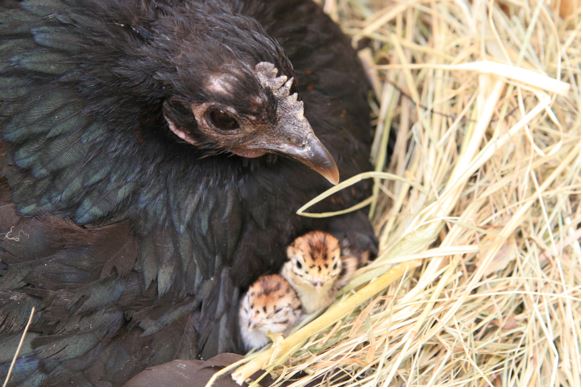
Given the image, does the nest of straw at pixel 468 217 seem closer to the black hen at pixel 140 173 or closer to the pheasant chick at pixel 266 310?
the pheasant chick at pixel 266 310

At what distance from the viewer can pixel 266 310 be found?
2.47 metres

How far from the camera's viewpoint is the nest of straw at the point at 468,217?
2490 millimetres

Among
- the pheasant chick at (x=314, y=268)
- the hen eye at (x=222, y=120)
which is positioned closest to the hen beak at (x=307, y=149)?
the hen eye at (x=222, y=120)

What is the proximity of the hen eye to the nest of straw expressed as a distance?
0.43m

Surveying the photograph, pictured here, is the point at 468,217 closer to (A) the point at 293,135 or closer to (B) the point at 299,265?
(B) the point at 299,265

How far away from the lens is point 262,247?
8.43 feet

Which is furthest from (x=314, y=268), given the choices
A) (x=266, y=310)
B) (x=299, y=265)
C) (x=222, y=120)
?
(x=222, y=120)

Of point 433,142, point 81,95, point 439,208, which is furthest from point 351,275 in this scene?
point 81,95

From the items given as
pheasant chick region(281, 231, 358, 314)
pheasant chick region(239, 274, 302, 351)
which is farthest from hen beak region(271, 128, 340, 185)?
pheasant chick region(239, 274, 302, 351)

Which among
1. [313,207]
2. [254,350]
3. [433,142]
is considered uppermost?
[433,142]

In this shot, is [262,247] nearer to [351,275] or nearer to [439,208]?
[351,275]

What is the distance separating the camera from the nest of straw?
2490mm

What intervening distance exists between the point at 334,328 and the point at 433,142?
793 mm

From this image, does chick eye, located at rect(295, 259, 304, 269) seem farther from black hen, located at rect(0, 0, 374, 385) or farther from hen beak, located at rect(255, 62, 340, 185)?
hen beak, located at rect(255, 62, 340, 185)
